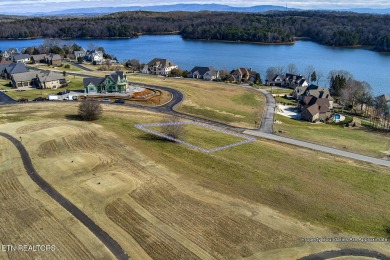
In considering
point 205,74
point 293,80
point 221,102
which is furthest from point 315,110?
point 205,74

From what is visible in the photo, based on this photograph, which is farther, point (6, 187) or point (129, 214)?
point (6, 187)

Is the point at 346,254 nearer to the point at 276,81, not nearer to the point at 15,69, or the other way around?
the point at 276,81

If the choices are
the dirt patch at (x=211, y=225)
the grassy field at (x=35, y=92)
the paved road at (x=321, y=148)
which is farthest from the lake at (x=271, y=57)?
the dirt patch at (x=211, y=225)

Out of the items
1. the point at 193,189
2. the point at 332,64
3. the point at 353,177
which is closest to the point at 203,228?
the point at 193,189

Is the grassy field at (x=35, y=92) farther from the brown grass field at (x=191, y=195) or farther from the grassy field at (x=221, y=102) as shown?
the brown grass field at (x=191, y=195)

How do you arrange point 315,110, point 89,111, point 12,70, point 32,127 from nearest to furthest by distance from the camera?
point 32,127 → point 89,111 → point 315,110 → point 12,70

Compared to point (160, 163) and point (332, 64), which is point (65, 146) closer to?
point (160, 163)
